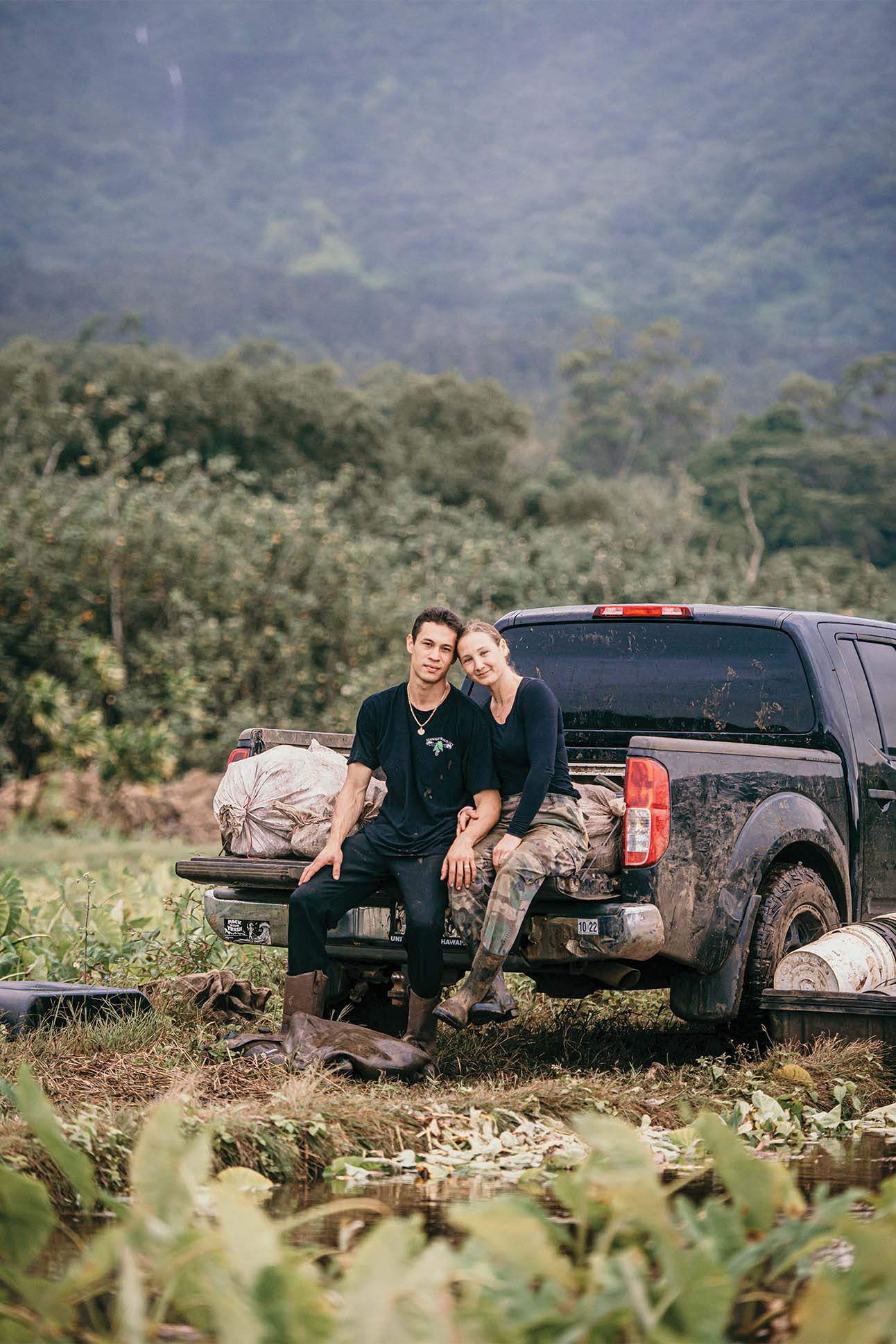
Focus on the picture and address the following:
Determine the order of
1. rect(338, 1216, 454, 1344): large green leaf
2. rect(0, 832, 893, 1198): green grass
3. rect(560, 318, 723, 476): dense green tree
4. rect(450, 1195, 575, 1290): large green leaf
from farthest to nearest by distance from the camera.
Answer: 1. rect(560, 318, 723, 476): dense green tree
2. rect(0, 832, 893, 1198): green grass
3. rect(450, 1195, 575, 1290): large green leaf
4. rect(338, 1216, 454, 1344): large green leaf

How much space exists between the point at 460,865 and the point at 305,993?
2.67 ft

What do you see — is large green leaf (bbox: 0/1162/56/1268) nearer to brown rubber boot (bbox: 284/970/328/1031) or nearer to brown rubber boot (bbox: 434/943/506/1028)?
brown rubber boot (bbox: 434/943/506/1028)

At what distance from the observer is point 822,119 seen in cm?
13850

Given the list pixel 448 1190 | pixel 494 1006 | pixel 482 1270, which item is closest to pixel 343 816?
pixel 494 1006

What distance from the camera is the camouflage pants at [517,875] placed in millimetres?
5738

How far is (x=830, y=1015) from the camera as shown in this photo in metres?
6.01

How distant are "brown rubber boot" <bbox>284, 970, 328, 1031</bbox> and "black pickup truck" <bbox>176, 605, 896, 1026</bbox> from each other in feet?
1.11

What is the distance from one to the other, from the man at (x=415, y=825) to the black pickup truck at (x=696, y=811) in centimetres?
19

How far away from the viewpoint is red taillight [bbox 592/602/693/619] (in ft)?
23.1

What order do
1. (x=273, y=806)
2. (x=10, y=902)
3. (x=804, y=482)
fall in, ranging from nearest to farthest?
(x=273, y=806) < (x=10, y=902) < (x=804, y=482)

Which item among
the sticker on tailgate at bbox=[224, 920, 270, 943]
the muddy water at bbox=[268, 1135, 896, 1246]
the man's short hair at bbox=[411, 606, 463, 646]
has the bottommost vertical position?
the muddy water at bbox=[268, 1135, 896, 1246]

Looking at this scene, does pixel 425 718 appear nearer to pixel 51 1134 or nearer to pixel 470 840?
pixel 470 840

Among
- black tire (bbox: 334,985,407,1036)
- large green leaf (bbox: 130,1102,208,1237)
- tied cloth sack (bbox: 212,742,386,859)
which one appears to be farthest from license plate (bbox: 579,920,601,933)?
large green leaf (bbox: 130,1102,208,1237)

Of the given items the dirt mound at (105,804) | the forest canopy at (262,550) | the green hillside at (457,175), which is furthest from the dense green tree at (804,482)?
the green hillside at (457,175)
